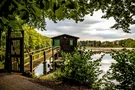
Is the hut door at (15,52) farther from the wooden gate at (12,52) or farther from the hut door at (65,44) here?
the hut door at (65,44)

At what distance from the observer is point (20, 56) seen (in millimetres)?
12430

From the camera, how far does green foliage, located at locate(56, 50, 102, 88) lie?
8977 millimetres

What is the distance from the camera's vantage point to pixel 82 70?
902 cm

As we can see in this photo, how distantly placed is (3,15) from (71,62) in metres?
7.71

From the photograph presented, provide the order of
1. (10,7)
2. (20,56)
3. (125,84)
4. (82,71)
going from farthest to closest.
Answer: (20,56)
(82,71)
(125,84)
(10,7)

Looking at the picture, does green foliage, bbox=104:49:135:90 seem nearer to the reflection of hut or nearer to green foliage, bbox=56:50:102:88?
green foliage, bbox=56:50:102:88

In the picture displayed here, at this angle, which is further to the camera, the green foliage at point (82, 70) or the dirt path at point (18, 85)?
the green foliage at point (82, 70)

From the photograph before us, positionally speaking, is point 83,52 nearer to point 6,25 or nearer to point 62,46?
point 6,25

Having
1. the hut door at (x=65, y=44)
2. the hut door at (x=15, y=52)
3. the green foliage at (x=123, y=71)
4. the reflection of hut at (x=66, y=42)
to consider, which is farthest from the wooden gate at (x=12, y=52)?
the reflection of hut at (x=66, y=42)

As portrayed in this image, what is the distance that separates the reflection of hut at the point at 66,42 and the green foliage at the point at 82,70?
2776 cm

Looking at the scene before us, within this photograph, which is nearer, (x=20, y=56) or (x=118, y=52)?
(x=118, y=52)

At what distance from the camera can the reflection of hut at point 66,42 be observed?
37.5m

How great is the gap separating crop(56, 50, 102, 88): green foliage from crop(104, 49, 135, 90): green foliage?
1059 millimetres

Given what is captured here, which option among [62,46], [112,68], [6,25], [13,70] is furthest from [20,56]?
[62,46]
